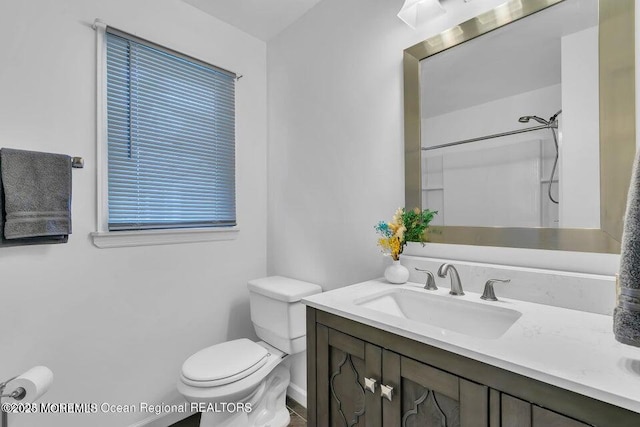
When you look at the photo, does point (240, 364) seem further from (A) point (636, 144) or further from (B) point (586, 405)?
(A) point (636, 144)

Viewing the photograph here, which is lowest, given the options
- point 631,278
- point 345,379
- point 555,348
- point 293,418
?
point 293,418

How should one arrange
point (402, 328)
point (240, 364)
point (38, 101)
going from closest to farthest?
point (402, 328) → point (38, 101) → point (240, 364)

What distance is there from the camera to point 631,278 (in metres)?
0.60

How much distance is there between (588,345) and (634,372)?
127 millimetres

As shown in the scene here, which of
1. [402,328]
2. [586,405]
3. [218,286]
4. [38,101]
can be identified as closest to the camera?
[586,405]

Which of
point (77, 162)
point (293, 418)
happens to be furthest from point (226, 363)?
point (77, 162)

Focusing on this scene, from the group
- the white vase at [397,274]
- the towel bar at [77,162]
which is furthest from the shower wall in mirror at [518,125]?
the towel bar at [77,162]

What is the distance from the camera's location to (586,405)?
59cm

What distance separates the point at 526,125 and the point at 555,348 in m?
0.79

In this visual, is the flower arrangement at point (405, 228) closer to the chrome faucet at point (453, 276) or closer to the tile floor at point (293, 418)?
the chrome faucet at point (453, 276)

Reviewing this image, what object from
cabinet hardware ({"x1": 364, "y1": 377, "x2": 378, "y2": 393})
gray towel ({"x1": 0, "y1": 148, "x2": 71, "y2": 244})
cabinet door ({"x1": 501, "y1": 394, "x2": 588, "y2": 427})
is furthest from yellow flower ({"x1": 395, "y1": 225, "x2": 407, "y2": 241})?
gray towel ({"x1": 0, "y1": 148, "x2": 71, "y2": 244})

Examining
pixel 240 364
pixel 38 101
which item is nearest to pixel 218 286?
pixel 240 364

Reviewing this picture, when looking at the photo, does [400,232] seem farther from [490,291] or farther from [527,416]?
[527,416]

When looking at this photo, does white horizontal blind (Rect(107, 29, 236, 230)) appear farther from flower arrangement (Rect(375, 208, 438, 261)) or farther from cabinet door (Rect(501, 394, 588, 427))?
cabinet door (Rect(501, 394, 588, 427))
